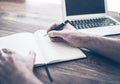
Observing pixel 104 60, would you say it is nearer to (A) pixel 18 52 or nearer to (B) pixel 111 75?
(B) pixel 111 75

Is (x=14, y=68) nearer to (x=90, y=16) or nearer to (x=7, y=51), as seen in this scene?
(x=7, y=51)

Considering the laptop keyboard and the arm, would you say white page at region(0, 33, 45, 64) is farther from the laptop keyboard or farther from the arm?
the laptop keyboard

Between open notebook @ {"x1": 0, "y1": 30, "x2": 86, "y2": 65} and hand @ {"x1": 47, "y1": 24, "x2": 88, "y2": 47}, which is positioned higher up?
hand @ {"x1": 47, "y1": 24, "x2": 88, "y2": 47}

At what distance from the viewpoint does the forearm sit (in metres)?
0.89

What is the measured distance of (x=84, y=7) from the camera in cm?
126

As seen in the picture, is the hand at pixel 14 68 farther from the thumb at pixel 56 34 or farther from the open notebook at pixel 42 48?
the thumb at pixel 56 34

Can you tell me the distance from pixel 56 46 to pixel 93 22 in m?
0.34

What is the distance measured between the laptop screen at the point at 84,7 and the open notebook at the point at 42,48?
0.91 ft

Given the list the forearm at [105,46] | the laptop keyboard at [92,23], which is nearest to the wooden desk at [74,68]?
the forearm at [105,46]

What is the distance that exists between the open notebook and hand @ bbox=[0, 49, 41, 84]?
0.15ft

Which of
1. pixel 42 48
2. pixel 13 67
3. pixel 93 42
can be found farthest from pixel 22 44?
pixel 93 42

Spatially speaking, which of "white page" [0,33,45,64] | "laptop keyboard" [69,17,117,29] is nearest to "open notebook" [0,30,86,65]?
"white page" [0,33,45,64]

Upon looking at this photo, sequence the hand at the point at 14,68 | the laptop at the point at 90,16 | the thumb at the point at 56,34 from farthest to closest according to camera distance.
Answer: the laptop at the point at 90,16 → the thumb at the point at 56,34 → the hand at the point at 14,68

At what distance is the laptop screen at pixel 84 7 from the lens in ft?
4.04
